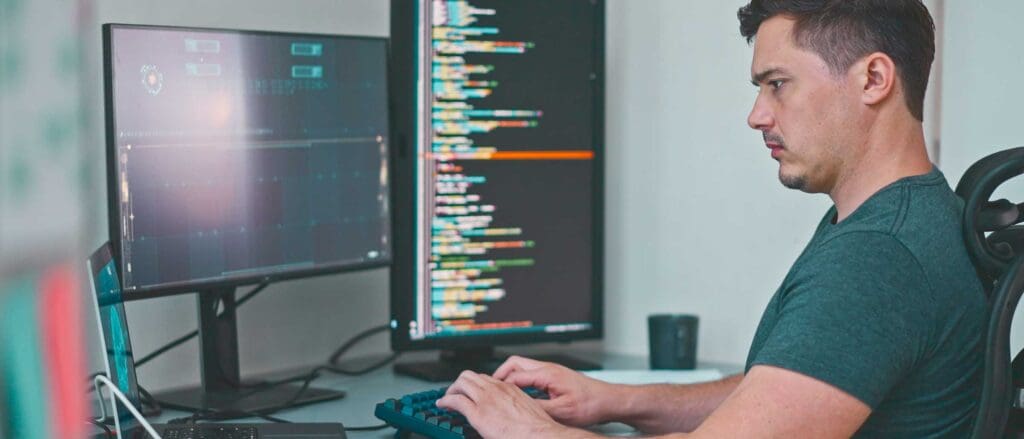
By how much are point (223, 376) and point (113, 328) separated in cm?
45

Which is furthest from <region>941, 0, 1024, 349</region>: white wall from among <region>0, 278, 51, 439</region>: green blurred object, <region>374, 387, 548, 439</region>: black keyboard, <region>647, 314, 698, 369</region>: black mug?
<region>0, 278, 51, 439</region>: green blurred object

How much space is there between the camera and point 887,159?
1248mm

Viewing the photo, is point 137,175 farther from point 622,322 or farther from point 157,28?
point 622,322

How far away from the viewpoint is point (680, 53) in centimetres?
210

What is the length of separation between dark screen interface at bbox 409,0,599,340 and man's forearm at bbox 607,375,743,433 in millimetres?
476

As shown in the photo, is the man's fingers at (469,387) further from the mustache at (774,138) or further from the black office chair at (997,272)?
the black office chair at (997,272)

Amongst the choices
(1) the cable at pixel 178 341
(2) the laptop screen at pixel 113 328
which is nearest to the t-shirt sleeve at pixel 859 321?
(2) the laptop screen at pixel 113 328

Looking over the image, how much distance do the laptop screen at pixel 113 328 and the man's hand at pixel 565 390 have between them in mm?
481

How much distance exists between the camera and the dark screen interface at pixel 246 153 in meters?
1.53

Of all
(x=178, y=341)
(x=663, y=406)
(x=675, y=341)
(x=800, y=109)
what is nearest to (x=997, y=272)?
(x=800, y=109)

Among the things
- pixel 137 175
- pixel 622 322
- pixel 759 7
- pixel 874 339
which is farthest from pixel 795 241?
pixel 137 175

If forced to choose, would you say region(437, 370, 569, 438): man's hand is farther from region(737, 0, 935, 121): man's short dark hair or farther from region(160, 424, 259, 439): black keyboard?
region(737, 0, 935, 121): man's short dark hair

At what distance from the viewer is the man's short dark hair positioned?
1.24 metres

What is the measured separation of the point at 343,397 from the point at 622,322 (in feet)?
2.13
